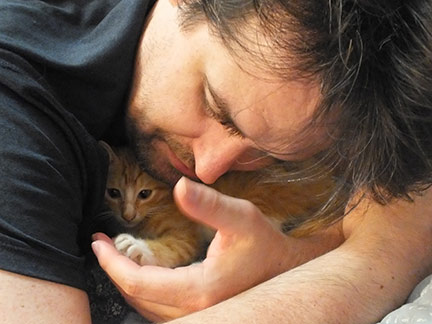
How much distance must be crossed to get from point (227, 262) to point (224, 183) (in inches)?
16.7

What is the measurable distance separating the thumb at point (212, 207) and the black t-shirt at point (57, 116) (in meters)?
0.20

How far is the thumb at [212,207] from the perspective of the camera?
0.87 meters

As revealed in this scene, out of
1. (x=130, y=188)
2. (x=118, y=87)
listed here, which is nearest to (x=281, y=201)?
(x=130, y=188)

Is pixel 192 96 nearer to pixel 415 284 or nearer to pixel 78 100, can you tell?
pixel 78 100

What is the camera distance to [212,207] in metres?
0.92

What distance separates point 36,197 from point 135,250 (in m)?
0.33

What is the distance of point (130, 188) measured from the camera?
1.53m

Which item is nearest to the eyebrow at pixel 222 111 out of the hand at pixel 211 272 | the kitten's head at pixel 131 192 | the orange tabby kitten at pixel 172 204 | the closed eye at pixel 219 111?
the closed eye at pixel 219 111

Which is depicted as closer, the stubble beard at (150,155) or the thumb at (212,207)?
the thumb at (212,207)

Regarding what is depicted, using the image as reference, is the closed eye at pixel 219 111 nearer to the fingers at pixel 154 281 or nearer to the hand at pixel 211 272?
the hand at pixel 211 272

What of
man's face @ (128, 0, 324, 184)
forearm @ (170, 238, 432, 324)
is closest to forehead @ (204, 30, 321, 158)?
man's face @ (128, 0, 324, 184)

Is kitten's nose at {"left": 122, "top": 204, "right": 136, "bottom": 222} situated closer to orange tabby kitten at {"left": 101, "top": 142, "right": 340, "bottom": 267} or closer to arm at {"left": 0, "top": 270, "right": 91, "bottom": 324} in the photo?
orange tabby kitten at {"left": 101, "top": 142, "right": 340, "bottom": 267}

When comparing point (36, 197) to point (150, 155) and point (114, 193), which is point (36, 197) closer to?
point (150, 155)

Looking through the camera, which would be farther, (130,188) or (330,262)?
(130,188)
